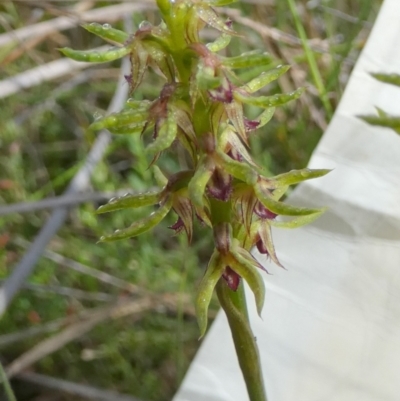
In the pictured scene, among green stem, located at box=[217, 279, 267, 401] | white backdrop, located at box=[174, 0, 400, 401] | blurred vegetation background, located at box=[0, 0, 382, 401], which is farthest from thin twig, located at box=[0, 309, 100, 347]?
green stem, located at box=[217, 279, 267, 401]

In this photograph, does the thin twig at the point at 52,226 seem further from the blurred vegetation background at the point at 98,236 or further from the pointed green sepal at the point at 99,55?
the pointed green sepal at the point at 99,55

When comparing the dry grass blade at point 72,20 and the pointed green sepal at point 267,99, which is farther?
the dry grass blade at point 72,20

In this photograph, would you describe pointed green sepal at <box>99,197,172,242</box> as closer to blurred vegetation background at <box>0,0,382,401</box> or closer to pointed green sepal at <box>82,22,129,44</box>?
pointed green sepal at <box>82,22,129,44</box>

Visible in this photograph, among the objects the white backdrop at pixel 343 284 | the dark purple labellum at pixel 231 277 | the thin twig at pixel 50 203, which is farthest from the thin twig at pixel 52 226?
the dark purple labellum at pixel 231 277

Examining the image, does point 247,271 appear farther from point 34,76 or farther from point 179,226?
point 34,76

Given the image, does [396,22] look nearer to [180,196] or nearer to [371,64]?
[371,64]
